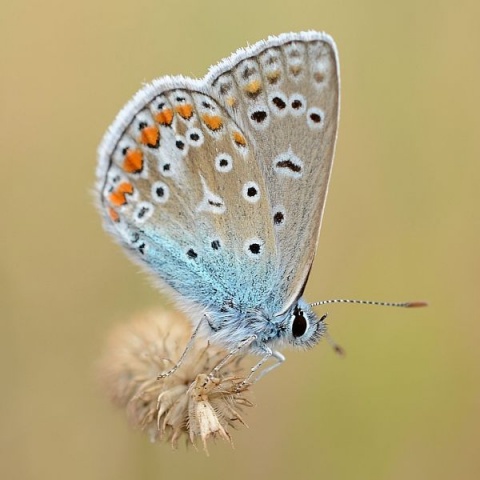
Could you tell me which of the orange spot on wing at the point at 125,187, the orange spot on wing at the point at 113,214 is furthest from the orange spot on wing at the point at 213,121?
the orange spot on wing at the point at 113,214

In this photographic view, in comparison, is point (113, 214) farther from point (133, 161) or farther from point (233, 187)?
point (233, 187)

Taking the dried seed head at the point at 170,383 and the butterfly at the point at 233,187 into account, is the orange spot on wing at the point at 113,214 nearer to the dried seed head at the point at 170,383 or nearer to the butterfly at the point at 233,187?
the butterfly at the point at 233,187

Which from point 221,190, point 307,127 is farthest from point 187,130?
point 307,127

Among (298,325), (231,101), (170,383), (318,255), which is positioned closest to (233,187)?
(231,101)

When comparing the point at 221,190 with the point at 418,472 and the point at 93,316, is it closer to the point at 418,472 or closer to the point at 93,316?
the point at 93,316

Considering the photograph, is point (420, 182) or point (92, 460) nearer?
point (92, 460)

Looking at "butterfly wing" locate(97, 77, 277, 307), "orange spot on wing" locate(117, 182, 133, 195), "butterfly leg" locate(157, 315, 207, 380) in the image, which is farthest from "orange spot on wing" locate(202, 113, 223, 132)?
"butterfly leg" locate(157, 315, 207, 380)

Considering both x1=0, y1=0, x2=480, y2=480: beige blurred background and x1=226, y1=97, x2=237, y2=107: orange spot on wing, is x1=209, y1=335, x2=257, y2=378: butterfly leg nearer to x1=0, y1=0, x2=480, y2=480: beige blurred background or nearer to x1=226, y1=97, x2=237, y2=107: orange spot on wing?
x1=0, y1=0, x2=480, y2=480: beige blurred background

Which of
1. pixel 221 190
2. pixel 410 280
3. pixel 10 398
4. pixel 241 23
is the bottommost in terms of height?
pixel 410 280

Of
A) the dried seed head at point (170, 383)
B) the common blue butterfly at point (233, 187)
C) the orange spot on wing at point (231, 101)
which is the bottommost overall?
the dried seed head at point (170, 383)
